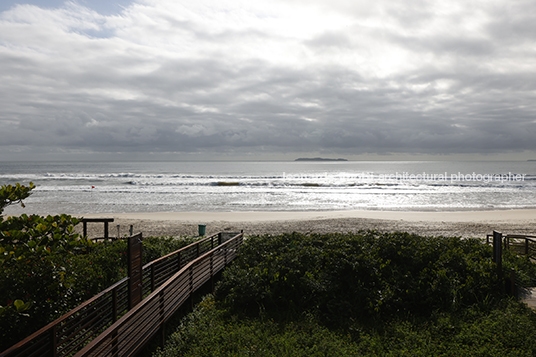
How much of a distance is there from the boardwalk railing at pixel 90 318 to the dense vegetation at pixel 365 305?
1.38 metres

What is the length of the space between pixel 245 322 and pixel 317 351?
6.53ft

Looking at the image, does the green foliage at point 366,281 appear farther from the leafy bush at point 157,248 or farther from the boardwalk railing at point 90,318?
the leafy bush at point 157,248

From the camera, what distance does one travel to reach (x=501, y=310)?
25.0ft

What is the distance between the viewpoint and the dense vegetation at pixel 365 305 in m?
6.51

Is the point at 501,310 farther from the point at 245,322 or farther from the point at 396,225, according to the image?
the point at 396,225

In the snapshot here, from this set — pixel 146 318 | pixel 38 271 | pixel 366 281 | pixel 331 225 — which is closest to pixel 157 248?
pixel 146 318

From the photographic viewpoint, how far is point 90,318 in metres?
7.18

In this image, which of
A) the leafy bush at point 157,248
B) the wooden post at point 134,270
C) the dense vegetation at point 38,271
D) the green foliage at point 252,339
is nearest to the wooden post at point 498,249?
the green foliage at point 252,339

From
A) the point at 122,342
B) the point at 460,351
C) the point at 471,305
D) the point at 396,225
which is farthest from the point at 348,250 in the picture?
the point at 396,225

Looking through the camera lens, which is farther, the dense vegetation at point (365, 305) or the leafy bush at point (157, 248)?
the leafy bush at point (157, 248)

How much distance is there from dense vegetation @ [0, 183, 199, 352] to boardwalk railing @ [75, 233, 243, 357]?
1.11m

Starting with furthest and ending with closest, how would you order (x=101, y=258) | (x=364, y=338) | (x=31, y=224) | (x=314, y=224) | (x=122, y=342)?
(x=314, y=224), (x=101, y=258), (x=364, y=338), (x=122, y=342), (x=31, y=224)

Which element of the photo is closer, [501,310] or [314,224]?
[501,310]

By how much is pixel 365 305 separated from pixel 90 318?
19.5 feet
